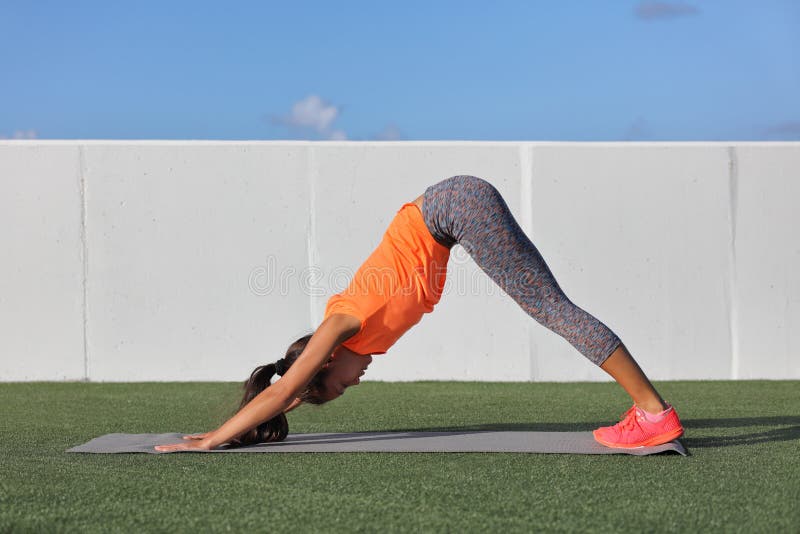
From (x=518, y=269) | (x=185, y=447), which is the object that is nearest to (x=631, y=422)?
(x=518, y=269)

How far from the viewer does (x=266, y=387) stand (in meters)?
3.11

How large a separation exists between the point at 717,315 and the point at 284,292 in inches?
119

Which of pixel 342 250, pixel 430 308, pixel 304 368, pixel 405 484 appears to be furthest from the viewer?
pixel 342 250

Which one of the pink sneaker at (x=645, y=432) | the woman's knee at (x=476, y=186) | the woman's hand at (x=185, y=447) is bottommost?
the woman's hand at (x=185, y=447)

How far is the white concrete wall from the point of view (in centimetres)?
607

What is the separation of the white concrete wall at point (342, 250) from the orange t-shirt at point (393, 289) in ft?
10.2

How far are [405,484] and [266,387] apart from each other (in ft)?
2.99

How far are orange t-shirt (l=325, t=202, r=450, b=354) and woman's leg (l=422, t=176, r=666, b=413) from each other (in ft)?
0.28

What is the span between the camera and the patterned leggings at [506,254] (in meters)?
2.77

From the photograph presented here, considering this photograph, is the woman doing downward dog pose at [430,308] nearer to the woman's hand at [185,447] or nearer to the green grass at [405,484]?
the woman's hand at [185,447]

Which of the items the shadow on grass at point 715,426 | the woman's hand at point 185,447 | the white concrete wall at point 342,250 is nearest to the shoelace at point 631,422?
the shadow on grass at point 715,426

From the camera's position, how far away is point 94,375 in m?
6.10

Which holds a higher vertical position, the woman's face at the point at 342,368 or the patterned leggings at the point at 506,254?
the patterned leggings at the point at 506,254

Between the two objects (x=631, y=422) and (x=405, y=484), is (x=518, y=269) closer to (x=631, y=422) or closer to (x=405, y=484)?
(x=631, y=422)
